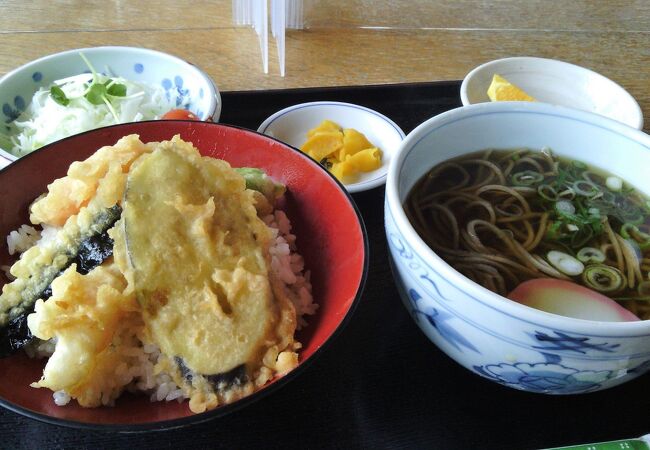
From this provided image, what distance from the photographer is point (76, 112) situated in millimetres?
1693

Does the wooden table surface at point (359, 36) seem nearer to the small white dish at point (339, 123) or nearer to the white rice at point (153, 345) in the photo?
the small white dish at point (339, 123)

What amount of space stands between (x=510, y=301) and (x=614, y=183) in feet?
1.84

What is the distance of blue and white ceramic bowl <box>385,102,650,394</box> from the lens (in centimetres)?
80

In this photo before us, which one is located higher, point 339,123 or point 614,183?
point 614,183

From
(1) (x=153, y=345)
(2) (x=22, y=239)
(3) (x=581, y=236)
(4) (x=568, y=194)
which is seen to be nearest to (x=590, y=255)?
(3) (x=581, y=236)

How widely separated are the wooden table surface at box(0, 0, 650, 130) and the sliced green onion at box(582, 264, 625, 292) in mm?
1105

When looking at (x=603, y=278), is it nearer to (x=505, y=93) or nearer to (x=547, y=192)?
(x=547, y=192)

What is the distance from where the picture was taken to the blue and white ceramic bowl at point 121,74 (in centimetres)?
170

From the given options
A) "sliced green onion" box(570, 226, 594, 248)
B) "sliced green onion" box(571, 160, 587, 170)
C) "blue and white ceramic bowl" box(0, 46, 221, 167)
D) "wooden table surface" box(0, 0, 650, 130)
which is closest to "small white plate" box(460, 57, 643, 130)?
"wooden table surface" box(0, 0, 650, 130)

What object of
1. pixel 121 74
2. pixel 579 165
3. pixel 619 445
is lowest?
pixel 619 445

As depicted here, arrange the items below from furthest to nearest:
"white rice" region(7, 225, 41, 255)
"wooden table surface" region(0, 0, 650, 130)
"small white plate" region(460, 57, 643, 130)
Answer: "wooden table surface" region(0, 0, 650, 130)
"small white plate" region(460, 57, 643, 130)
"white rice" region(7, 225, 41, 255)

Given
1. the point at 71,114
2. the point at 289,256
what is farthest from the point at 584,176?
the point at 71,114

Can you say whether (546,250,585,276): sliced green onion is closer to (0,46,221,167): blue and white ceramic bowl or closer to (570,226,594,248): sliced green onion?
(570,226,594,248): sliced green onion

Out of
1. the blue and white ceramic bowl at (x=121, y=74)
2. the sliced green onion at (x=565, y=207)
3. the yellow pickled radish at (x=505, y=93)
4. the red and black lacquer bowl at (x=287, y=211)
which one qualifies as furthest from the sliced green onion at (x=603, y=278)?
the blue and white ceramic bowl at (x=121, y=74)
